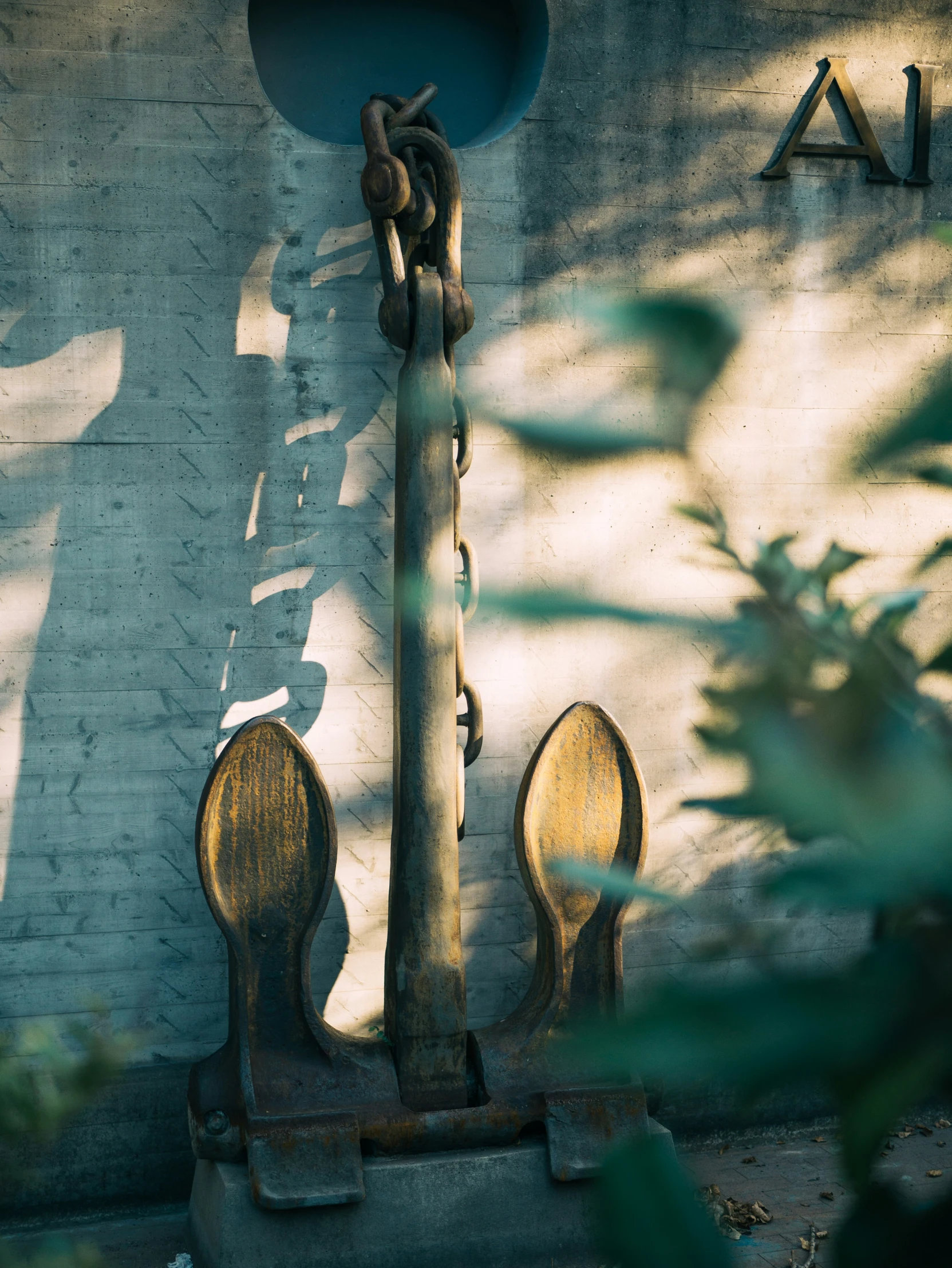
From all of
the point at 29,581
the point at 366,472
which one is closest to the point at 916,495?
the point at 366,472

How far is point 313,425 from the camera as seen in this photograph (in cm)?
281

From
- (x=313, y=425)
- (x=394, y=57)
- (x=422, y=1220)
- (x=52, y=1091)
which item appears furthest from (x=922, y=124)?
(x=52, y=1091)

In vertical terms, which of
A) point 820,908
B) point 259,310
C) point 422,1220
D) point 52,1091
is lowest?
point 422,1220

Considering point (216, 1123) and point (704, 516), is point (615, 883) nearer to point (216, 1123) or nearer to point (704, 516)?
point (704, 516)

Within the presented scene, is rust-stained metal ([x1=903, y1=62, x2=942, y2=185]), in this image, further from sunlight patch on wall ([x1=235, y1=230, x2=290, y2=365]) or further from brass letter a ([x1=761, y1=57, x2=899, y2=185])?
sunlight patch on wall ([x1=235, y1=230, x2=290, y2=365])

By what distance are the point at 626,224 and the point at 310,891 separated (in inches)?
71.8

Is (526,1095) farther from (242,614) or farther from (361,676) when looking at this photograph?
(242,614)

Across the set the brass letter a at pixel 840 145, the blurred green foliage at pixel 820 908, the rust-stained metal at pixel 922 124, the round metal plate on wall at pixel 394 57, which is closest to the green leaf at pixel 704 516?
the blurred green foliage at pixel 820 908

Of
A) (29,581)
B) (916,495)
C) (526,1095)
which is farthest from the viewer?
(916,495)

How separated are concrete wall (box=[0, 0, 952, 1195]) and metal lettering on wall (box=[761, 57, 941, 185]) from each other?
0.12ft

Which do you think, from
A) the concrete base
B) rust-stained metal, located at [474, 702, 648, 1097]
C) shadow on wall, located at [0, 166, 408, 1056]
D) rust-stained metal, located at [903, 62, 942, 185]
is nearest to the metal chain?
rust-stained metal, located at [474, 702, 648, 1097]

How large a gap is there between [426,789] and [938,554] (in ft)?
6.78

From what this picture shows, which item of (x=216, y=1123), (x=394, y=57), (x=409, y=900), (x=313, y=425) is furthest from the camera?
(x=394, y=57)

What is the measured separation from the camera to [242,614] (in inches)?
110
